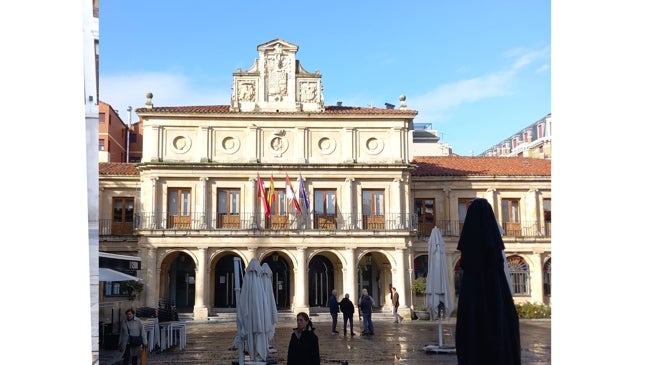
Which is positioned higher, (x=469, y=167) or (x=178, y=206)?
(x=469, y=167)

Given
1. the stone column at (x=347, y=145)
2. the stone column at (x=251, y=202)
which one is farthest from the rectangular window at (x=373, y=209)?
the stone column at (x=251, y=202)

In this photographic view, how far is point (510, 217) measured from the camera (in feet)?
95.9

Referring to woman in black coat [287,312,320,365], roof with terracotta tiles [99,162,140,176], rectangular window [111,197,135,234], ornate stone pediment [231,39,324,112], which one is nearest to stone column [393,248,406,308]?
ornate stone pediment [231,39,324,112]

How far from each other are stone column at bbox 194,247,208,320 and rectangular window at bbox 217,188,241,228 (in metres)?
1.41

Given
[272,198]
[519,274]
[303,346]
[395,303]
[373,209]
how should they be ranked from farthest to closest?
[519,274], [373,209], [272,198], [395,303], [303,346]

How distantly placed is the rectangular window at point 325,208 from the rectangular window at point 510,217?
7.52 m

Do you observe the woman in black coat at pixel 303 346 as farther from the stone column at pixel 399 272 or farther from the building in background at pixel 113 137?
the building in background at pixel 113 137

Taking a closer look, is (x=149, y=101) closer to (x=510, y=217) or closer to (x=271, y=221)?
(x=271, y=221)

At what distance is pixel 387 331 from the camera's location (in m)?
18.9

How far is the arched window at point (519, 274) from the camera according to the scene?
1120 inches

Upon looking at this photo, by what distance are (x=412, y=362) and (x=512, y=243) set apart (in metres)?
18.9

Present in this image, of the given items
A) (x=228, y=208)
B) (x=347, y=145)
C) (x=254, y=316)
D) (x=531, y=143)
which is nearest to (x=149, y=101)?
(x=228, y=208)

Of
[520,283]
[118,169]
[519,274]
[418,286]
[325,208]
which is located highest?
[118,169]

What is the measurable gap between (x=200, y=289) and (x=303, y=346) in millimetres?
19817
